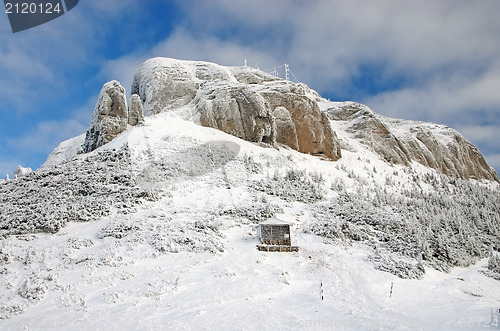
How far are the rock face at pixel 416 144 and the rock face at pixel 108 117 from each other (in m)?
44.0

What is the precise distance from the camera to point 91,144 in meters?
36.4

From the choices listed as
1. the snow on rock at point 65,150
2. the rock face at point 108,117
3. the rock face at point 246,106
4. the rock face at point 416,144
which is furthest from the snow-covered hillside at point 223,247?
the rock face at point 416,144

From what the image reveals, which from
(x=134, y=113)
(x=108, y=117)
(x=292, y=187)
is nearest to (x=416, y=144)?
(x=292, y=187)

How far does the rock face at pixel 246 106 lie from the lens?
45.0m

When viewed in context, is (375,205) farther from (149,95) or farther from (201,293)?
(149,95)

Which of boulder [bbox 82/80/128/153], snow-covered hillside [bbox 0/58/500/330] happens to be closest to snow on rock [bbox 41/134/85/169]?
boulder [bbox 82/80/128/153]

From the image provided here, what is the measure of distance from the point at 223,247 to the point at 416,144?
58.7 meters

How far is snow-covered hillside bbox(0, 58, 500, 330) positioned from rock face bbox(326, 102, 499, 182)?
21.8m

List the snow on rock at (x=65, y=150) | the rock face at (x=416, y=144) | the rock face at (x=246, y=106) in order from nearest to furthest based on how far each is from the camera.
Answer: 1. the rock face at (x=246, y=106)
2. the snow on rock at (x=65, y=150)
3. the rock face at (x=416, y=144)

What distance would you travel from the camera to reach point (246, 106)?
45.6m

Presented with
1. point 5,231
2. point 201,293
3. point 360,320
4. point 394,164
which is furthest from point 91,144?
point 394,164

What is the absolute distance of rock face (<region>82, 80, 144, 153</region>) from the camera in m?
35.6

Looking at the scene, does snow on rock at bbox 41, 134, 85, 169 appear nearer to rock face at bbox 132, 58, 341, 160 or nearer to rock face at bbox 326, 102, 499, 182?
rock face at bbox 132, 58, 341, 160

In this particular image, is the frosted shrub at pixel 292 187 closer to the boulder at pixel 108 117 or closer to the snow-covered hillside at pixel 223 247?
the snow-covered hillside at pixel 223 247
